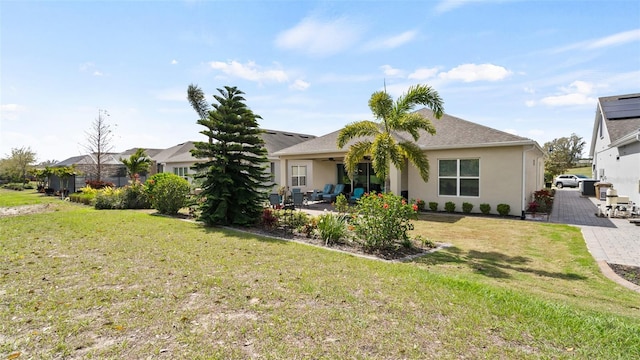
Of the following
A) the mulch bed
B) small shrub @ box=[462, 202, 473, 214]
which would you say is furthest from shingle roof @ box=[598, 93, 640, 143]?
the mulch bed

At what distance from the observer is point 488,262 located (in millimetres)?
7203

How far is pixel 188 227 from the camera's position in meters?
10.8

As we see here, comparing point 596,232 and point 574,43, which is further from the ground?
point 574,43

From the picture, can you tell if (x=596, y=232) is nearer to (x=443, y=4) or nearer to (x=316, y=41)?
(x=443, y=4)

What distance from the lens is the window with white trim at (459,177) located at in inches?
554

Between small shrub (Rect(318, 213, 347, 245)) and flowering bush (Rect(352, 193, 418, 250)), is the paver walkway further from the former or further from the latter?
small shrub (Rect(318, 213, 347, 245))

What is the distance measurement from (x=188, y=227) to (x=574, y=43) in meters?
15.5

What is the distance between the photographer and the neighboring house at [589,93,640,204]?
46.0ft

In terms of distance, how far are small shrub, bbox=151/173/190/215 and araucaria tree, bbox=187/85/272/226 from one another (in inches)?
120

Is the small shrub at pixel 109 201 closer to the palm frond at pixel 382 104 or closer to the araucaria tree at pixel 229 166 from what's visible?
the araucaria tree at pixel 229 166

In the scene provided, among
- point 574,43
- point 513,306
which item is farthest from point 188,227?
point 574,43

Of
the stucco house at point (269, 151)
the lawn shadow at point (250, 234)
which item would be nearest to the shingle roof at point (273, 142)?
the stucco house at point (269, 151)

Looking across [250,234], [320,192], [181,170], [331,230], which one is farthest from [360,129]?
[181,170]

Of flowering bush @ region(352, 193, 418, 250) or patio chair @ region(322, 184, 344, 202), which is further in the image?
patio chair @ region(322, 184, 344, 202)
